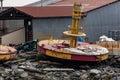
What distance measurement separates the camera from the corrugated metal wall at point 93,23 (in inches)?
1307

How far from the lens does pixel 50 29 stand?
1310 inches

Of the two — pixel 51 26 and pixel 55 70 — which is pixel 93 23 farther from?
pixel 55 70

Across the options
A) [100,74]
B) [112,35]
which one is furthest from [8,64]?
[112,35]

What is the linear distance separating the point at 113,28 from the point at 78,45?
27.2ft

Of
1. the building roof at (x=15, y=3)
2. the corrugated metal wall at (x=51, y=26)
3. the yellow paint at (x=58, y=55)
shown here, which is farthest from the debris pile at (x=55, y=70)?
the building roof at (x=15, y=3)

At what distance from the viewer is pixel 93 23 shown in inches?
1336

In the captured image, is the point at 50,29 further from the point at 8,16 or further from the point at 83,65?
the point at 83,65

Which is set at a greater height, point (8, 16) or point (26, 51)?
point (8, 16)

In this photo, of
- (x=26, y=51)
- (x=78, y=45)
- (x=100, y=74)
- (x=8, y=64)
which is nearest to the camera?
(x=100, y=74)

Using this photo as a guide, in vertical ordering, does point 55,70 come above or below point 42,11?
below

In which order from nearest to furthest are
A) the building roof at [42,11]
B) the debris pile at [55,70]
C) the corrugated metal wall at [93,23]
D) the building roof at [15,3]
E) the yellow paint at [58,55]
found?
1. the debris pile at [55,70]
2. the yellow paint at [58,55]
3. the building roof at [42,11]
4. the corrugated metal wall at [93,23]
5. the building roof at [15,3]

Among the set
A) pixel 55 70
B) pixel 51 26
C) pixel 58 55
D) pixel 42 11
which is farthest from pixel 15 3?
pixel 55 70

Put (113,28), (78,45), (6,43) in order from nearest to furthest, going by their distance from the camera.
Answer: (78,45) → (6,43) → (113,28)

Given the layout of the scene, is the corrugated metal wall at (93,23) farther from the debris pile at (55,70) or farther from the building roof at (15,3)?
the building roof at (15,3)
